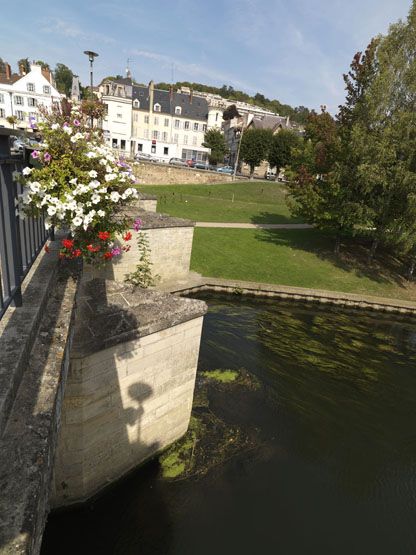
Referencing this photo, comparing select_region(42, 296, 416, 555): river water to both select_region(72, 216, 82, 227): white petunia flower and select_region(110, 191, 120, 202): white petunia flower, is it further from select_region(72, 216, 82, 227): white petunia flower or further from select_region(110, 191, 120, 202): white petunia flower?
select_region(110, 191, 120, 202): white petunia flower

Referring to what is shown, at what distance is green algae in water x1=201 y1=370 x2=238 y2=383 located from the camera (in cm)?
1072

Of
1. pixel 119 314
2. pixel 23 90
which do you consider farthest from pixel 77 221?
pixel 23 90

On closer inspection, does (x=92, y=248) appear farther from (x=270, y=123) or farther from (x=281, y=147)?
(x=270, y=123)

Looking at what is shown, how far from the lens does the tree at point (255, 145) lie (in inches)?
2169

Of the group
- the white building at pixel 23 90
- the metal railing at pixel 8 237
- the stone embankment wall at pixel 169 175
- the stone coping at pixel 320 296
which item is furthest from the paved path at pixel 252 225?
the white building at pixel 23 90

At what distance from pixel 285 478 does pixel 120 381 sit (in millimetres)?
4316

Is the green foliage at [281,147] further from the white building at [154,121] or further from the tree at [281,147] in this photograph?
the white building at [154,121]

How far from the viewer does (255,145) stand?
5528cm

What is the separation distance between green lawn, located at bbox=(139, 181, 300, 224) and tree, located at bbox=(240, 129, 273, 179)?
10544mm

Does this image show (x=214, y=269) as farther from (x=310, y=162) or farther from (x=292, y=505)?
(x=292, y=505)

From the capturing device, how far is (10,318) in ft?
11.9

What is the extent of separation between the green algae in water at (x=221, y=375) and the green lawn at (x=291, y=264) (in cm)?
776

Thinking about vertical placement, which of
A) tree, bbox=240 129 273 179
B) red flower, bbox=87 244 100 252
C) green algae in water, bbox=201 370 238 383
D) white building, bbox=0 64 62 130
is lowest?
green algae in water, bbox=201 370 238 383

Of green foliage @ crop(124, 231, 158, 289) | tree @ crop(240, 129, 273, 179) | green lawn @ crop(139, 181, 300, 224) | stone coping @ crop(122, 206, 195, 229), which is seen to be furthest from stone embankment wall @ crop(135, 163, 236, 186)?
green foliage @ crop(124, 231, 158, 289)
